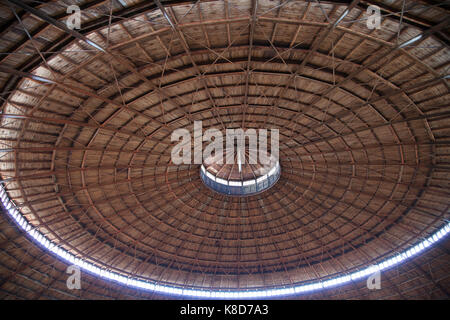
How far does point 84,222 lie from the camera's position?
36.3 meters

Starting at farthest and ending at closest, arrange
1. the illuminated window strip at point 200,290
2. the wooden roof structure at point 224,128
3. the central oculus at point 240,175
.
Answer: the central oculus at point 240,175
the illuminated window strip at point 200,290
the wooden roof structure at point 224,128

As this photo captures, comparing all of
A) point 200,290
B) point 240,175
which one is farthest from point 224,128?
point 200,290

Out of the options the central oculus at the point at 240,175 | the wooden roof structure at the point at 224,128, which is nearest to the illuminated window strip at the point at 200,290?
the wooden roof structure at the point at 224,128

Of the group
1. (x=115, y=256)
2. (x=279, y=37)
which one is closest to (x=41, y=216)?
(x=115, y=256)

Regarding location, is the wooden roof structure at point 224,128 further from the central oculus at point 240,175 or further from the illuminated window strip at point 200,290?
the central oculus at point 240,175

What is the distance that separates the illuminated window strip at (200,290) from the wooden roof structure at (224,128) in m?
0.90

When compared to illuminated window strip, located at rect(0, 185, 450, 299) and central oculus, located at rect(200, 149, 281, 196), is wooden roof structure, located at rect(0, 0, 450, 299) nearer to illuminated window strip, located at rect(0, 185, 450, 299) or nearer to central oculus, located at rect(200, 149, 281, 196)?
illuminated window strip, located at rect(0, 185, 450, 299)

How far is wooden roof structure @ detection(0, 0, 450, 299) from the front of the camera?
19.3 metres

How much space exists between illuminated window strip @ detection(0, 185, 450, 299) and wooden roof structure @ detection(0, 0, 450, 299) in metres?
0.90

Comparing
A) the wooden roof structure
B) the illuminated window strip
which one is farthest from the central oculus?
the illuminated window strip

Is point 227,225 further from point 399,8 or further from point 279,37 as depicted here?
point 399,8

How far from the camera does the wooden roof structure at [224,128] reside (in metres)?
19.3

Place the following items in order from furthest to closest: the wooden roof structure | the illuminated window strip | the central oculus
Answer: the central oculus → the illuminated window strip → the wooden roof structure

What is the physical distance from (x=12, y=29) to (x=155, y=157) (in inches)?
754
